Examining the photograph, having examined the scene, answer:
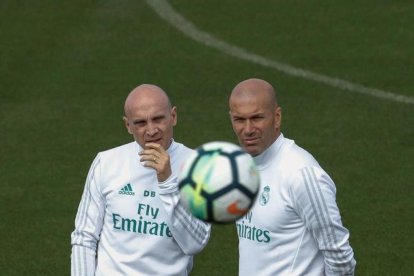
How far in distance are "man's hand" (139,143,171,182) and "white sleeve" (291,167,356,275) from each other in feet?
3.28

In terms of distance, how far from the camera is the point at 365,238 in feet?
53.0

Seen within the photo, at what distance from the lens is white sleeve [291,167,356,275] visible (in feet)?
32.6

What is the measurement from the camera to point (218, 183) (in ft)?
28.5

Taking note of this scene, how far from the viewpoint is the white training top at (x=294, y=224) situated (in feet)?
32.7

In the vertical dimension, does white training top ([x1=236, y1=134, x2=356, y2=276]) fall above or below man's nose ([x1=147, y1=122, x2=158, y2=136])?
below

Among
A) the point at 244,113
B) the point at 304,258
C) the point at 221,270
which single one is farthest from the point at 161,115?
the point at 221,270

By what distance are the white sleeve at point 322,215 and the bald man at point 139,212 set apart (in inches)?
41.1

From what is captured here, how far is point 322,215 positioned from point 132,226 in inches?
66.8

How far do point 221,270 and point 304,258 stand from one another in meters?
Answer: 5.32

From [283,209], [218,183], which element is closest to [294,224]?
[283,209]

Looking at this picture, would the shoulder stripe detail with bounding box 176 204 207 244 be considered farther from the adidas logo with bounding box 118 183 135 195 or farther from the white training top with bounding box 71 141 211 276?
the adidas logo with bounding box 118 183 135 195

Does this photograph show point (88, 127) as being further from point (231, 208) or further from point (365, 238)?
point (231, 208)

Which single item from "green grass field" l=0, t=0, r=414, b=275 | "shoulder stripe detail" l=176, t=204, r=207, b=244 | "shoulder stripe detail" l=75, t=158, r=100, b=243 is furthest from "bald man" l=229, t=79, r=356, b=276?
"green grass field" l=0, t=0, r=414, b=275

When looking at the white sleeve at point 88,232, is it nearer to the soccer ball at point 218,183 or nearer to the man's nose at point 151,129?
the man's nose at point 151,129
